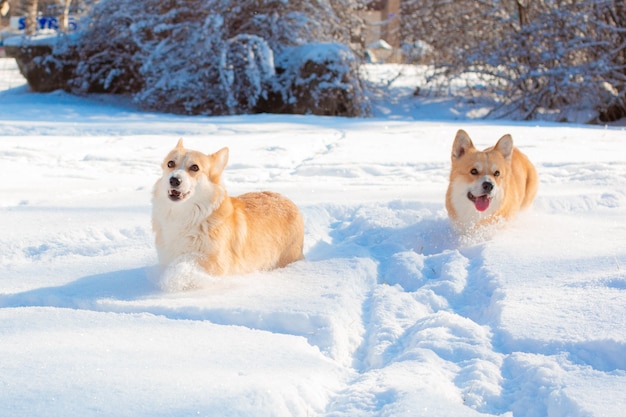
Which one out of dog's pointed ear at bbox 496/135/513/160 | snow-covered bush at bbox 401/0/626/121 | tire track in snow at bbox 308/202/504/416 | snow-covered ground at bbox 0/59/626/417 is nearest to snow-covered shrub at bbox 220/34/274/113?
snow-covered bush at bbox 401/0/626/121

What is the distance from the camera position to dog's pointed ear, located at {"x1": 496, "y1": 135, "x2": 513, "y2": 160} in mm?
4953

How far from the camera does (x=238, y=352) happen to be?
2674 millimetres

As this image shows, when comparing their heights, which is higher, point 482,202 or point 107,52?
point 107,52

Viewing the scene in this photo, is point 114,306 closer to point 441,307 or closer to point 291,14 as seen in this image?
point 441,307

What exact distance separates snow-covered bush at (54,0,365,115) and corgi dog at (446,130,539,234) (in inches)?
371

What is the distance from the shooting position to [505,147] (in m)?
4.98

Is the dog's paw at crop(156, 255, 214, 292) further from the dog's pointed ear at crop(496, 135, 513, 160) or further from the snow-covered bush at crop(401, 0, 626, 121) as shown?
the snow-covered bush at crop(401, 0, 626, 121)

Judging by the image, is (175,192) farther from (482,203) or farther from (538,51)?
(538,51)

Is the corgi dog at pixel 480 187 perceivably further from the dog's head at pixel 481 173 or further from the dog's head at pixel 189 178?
the dog's head at pixel 189 178

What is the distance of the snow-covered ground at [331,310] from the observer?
2.34 meters

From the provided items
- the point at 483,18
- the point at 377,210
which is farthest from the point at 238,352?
the point at 483,18

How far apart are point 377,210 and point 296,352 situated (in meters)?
2.71

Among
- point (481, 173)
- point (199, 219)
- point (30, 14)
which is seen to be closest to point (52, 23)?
point (30, 14)

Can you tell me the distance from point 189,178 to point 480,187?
2.07m
